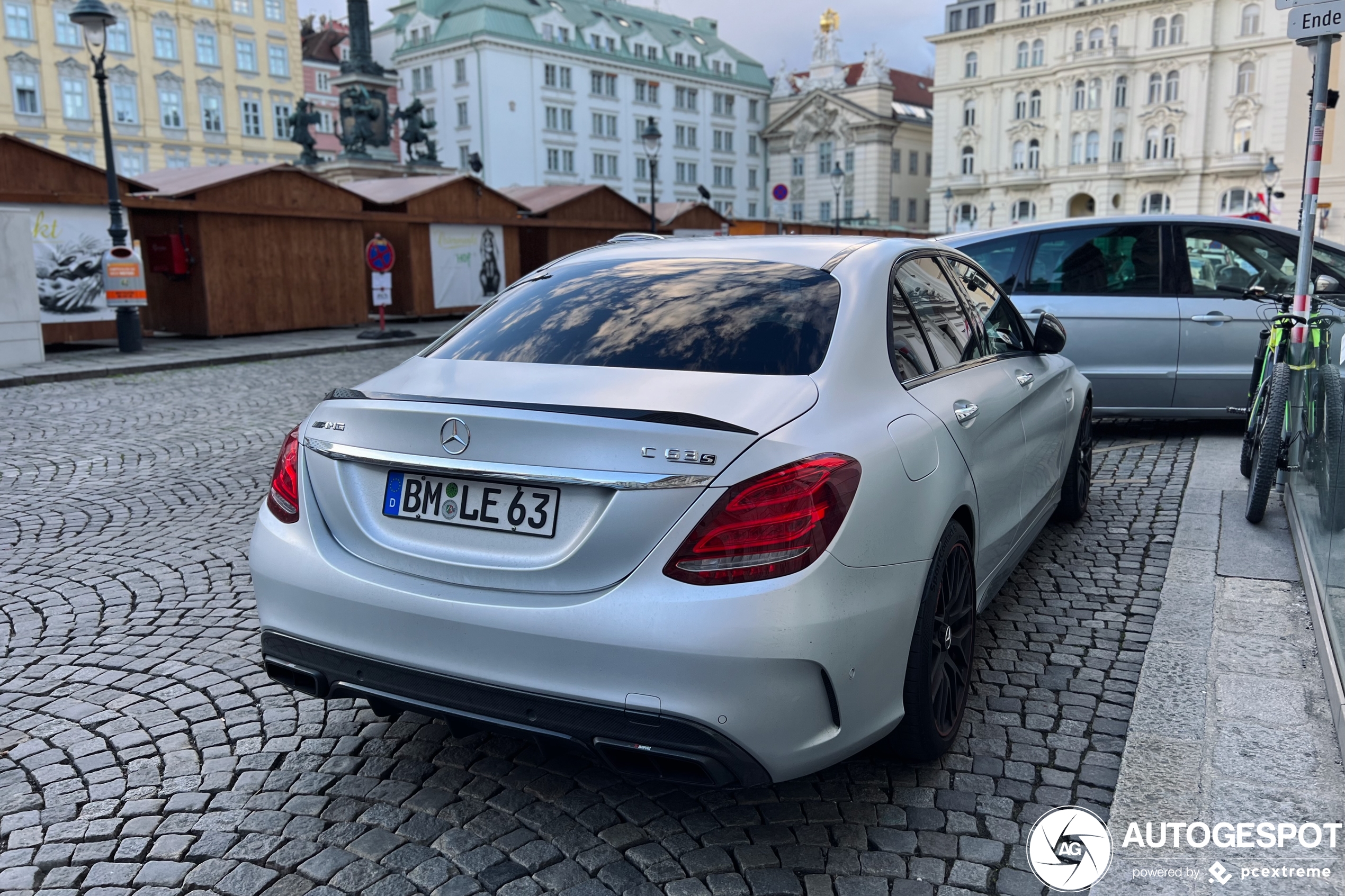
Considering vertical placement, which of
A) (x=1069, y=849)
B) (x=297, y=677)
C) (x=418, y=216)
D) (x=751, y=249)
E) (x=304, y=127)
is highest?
(x=304, y=127)

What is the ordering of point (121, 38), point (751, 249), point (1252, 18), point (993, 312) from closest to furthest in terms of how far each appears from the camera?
point (751, 249) → point (993, 312) → point (121, 38) → point (1252, 18)

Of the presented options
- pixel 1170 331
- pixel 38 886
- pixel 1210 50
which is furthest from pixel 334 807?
pixel 1210 50

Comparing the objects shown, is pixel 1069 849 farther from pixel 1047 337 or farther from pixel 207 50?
pixel 207 50

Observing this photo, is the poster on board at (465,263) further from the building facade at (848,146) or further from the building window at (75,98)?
the building facade at (848,146)

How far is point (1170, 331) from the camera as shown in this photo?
833 cm

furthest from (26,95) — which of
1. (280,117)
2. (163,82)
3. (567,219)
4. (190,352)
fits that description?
(190,352)

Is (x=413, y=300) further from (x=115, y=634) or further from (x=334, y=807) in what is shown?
(x=334, y=807)

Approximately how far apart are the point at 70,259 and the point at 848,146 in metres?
87.3

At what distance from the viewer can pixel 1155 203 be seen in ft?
273

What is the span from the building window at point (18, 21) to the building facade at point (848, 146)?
5801 centimetres

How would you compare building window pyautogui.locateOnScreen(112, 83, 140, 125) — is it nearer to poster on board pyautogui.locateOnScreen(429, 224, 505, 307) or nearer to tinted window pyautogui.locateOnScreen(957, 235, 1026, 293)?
poster on board pyautogui.locateOnScreen(429, 224, 505, 307)

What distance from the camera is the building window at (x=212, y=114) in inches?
2675

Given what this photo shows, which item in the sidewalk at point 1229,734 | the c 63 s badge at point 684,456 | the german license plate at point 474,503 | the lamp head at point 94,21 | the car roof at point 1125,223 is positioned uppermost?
the lamp head at point 94,21

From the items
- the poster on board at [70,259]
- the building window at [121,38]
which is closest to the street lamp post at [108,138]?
the poster on board at [70,259]
